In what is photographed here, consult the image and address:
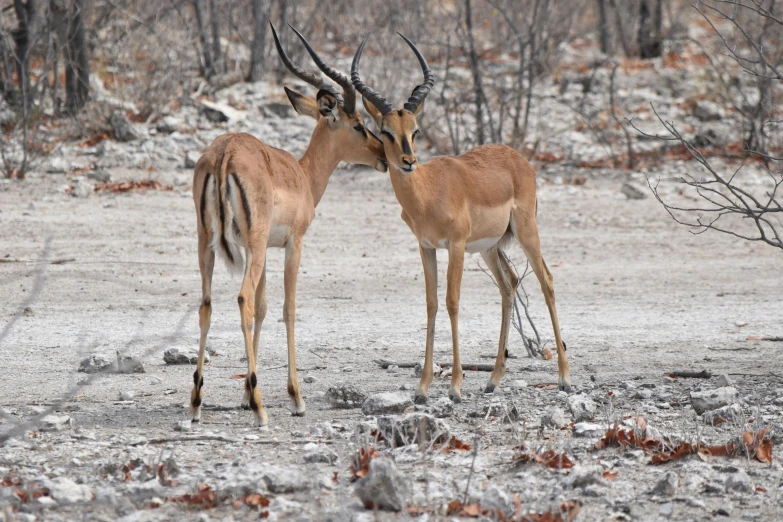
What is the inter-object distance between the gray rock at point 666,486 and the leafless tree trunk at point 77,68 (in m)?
13.0

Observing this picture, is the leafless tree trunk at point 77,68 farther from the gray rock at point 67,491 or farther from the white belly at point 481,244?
the gray rock at point 67,491

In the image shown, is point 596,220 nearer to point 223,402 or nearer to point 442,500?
point 223,402

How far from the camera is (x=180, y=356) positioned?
7.75 meters

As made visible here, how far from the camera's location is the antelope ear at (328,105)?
23.8 feet

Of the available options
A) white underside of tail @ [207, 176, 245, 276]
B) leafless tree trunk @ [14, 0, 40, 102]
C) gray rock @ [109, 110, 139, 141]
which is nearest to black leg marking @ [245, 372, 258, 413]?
white underside of tail @ [207, 176, 245, 276]

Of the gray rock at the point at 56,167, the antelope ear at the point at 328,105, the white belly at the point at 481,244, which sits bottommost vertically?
the white belly at the point at 481,244

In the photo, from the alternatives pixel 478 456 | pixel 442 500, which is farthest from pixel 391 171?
pixel 442 500

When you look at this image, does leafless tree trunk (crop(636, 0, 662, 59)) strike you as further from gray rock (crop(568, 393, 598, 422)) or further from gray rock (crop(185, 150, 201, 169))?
gray rock (crop(568, 393, 598, 422))

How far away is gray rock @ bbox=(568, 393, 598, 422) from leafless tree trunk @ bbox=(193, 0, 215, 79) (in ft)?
43.5

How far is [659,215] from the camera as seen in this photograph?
13953 millimetres

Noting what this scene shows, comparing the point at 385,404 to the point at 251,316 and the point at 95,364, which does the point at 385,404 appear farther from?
the point at 95,364

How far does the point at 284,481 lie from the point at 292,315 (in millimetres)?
1988

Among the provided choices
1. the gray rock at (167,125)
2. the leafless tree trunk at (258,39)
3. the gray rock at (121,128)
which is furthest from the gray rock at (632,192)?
the gray rock at (121,128)

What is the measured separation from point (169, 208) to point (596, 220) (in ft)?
18.6
